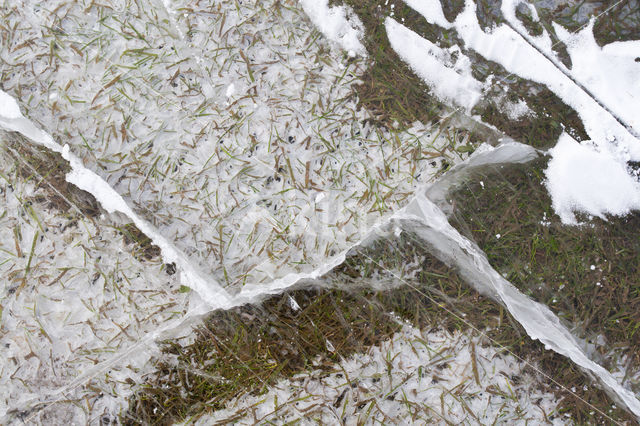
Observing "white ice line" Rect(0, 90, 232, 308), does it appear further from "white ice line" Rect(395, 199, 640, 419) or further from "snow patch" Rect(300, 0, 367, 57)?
"snow patch" Rect(300, 0, 367, 57)

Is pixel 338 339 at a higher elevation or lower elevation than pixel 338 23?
lower

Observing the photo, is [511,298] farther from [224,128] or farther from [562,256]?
[224,128]

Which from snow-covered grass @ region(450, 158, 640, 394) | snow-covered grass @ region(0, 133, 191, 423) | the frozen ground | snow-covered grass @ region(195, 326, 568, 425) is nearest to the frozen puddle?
the frozen ground

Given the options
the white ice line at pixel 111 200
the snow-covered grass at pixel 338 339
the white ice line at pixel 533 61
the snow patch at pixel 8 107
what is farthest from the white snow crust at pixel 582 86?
the snow patch at pixel 8 107

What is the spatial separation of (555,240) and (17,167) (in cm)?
328

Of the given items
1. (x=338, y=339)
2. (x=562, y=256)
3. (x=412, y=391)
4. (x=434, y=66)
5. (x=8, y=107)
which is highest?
(x=8, y=107)

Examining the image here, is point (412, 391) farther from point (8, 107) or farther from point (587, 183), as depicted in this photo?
point (8, 107)

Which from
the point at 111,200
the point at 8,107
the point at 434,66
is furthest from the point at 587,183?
the point at 8,107

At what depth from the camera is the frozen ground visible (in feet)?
7.24

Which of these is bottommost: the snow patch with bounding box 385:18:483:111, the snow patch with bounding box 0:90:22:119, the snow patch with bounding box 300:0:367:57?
the snow patch with bounding box 385:18:483:111

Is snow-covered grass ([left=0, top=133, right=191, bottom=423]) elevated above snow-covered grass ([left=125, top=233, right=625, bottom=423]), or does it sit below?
above

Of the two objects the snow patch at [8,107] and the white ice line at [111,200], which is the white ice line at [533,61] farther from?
the snow patch at [8,107]

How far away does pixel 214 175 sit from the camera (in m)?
2.26

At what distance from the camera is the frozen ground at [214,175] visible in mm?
2207
